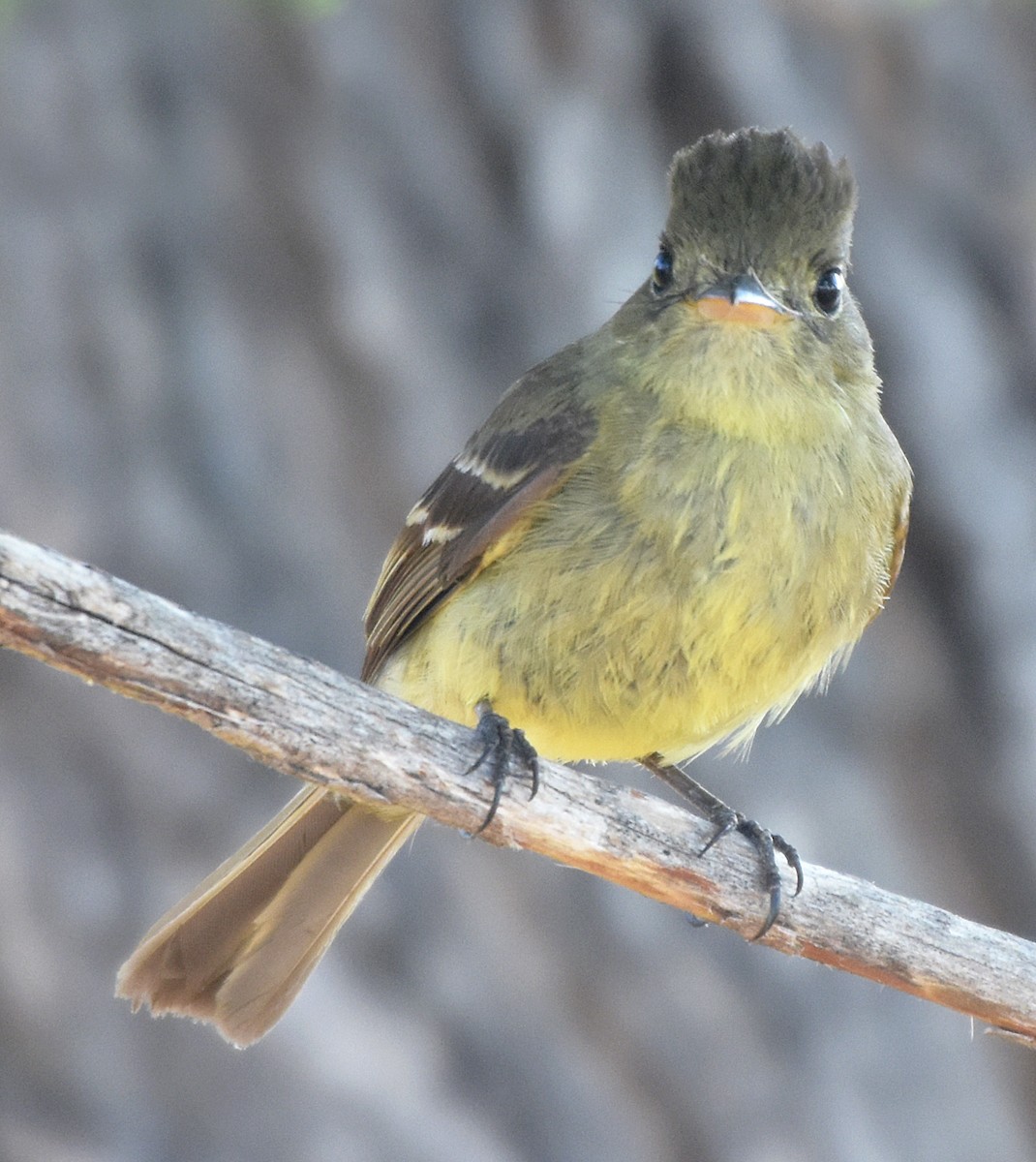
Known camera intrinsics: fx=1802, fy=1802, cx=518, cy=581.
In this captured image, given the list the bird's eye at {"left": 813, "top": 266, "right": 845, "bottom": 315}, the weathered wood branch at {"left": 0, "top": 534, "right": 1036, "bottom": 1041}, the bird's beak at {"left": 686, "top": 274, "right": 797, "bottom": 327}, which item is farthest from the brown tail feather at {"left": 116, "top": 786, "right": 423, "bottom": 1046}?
the bird's eye at {"left": 813, "top": 266, "right": 845, "bottom": 315}

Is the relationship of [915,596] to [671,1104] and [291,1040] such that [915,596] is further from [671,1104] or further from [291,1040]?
[291,1040]

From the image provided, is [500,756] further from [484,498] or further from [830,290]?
[830,290]

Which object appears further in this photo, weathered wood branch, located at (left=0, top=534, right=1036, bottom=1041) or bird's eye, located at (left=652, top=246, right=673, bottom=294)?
bird's eye, located at (left=652, top=246, right=673, bottom=294)

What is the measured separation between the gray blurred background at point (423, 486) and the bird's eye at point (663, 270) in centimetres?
136

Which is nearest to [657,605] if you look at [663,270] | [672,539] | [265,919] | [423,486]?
[672,539]

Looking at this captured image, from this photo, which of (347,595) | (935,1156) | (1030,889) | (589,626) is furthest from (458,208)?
(935,1156)

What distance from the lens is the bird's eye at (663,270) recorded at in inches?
140

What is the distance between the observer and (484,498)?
12.0ft

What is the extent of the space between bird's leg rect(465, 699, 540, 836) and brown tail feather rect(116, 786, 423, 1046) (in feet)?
1.41

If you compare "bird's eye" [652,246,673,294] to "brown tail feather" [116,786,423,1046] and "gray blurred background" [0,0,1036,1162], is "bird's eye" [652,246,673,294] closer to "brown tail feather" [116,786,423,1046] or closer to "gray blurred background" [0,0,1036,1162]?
"brown tail feather" [116,786,423,1046]

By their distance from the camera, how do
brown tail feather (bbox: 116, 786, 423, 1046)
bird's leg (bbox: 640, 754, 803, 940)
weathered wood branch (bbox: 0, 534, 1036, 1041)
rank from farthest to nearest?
brown tail feather (bbox: 116, 786, 423, 1046), bird's leg (bbox: 640, 754, 803, 940), weathered wood branch (bbox: 0, 534, 1036, 1041)

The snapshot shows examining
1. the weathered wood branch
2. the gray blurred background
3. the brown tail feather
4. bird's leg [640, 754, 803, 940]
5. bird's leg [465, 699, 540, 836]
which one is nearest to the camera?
the weathered wood branch

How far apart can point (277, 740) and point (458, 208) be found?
2623 millimetres

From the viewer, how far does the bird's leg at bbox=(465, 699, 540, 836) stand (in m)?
3.02
